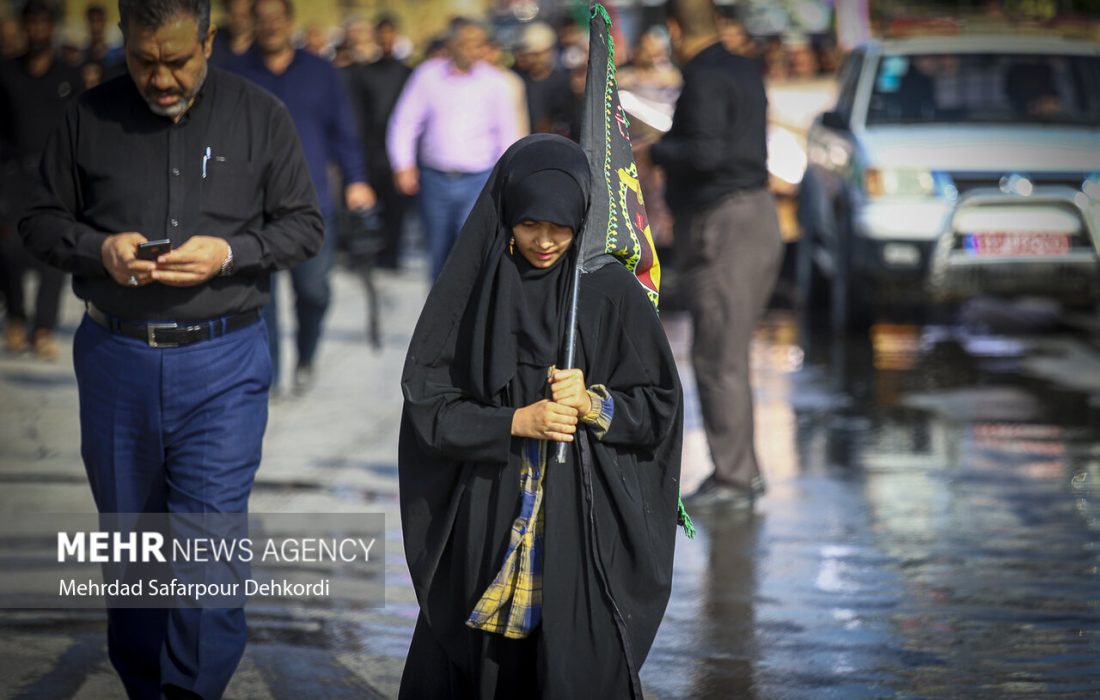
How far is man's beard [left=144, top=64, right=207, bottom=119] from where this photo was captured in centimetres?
461

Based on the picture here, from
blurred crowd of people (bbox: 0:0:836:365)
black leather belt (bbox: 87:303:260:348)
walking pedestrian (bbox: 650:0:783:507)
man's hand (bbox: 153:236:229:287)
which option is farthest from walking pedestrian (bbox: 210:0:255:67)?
man's hand (bbox: 153:236:229:287)

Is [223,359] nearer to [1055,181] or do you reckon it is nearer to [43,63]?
[43,63]

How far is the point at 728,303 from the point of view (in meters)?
7.37

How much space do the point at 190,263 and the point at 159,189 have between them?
258 mm

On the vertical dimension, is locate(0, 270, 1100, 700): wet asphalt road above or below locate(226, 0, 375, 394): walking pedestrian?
below

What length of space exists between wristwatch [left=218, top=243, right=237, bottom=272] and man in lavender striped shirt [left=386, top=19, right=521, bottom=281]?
618cm

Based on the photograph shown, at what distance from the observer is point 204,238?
4590mm

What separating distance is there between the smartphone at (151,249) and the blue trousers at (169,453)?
11.2 inches

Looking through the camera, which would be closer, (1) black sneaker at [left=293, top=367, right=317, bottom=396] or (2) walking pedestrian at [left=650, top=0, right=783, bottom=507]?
→ (2) walking pedestrian at [left=650, top=0, right=783, bottom=507]

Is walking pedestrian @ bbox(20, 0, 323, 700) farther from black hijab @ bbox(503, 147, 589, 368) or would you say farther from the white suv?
the white suv

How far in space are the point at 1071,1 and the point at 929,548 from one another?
2187cm

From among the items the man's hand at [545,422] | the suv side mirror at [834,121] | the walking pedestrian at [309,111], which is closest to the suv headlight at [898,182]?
the suv side mirror at [834,121]

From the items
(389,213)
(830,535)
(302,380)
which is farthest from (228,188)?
(389,213)

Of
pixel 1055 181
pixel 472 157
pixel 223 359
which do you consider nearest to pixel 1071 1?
pixel 1055 181
